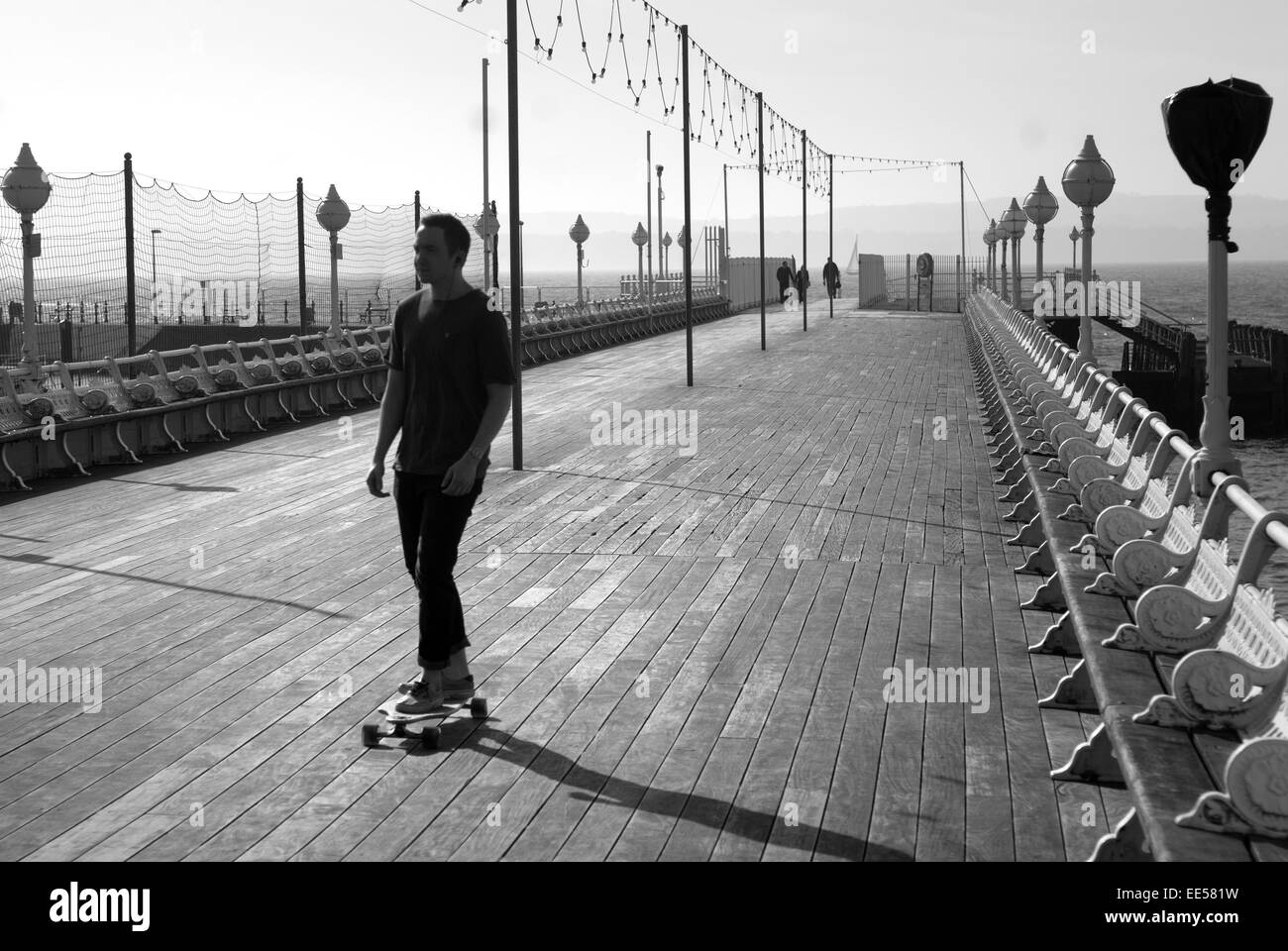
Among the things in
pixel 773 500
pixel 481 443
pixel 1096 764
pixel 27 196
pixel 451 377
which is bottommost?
pixel 1096 764

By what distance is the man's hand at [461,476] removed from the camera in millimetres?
5777

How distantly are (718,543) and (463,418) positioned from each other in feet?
14.1

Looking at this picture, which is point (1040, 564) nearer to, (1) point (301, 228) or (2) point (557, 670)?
(2) point (557, 670)

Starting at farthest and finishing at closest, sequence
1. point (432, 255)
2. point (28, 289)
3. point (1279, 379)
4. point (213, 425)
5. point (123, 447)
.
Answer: point (1279, 379) → point (213, 425) → point (28, 289) → point (123, 447) → point (432, 255)

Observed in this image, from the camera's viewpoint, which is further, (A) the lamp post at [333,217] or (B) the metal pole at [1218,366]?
(A) the lamp post at [333,217]

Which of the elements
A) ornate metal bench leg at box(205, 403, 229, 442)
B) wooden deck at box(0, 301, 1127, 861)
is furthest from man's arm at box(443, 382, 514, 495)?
ornate metal bench leg at box(205, 403, 229, 442)

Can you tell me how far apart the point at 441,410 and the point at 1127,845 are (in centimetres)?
288

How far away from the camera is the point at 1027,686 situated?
6.47 meters

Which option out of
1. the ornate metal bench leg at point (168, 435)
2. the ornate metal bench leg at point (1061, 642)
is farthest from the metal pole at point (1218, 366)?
the ornate metal bench leg at point (168, 435)

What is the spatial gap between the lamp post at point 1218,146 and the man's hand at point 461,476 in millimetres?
4534

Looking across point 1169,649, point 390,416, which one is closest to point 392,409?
point 390,416

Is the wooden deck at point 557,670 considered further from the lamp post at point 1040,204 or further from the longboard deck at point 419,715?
the lamp post at point 1040,204

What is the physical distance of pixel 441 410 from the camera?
5.91 metres
